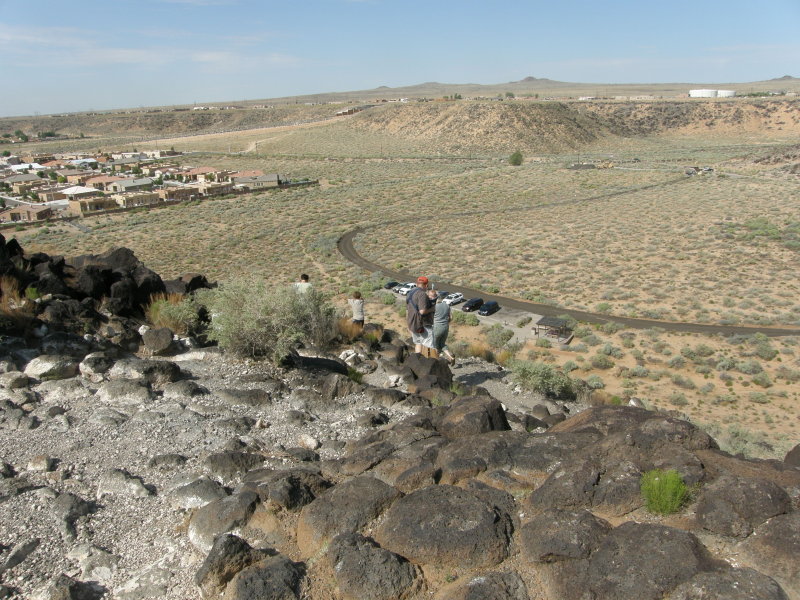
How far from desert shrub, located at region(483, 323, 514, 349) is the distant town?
153 ft

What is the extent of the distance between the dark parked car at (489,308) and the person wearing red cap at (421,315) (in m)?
12.6

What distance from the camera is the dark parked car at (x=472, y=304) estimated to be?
24.3 m

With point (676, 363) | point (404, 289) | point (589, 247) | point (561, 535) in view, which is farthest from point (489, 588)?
point (589, 247)

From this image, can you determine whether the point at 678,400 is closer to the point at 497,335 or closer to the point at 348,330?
the point at 497,335

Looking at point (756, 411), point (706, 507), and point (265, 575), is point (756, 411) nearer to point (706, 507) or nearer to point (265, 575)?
point (706, 507)

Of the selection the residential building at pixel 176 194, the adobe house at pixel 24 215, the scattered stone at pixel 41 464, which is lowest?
the adobe house at pixel 24 215

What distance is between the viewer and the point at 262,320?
10.4 m

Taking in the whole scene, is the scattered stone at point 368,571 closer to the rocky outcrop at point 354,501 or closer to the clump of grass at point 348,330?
the rocky outcrop at point 354,501

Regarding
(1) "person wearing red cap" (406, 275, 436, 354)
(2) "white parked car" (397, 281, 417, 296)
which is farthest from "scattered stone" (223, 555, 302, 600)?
(2) "white parked car" (397, 281, 417, 296)

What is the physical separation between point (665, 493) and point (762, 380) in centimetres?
1410

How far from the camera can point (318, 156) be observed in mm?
92625

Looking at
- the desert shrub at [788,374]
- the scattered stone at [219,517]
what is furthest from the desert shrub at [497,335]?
the scattered stone at [219,517]

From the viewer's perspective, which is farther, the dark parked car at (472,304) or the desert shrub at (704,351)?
the dark parked car at (472,304)

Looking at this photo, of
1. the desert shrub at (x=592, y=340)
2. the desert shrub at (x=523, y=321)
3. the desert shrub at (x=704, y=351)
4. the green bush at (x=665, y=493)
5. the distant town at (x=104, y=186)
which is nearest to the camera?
the green bush at (x=665, y=493)
